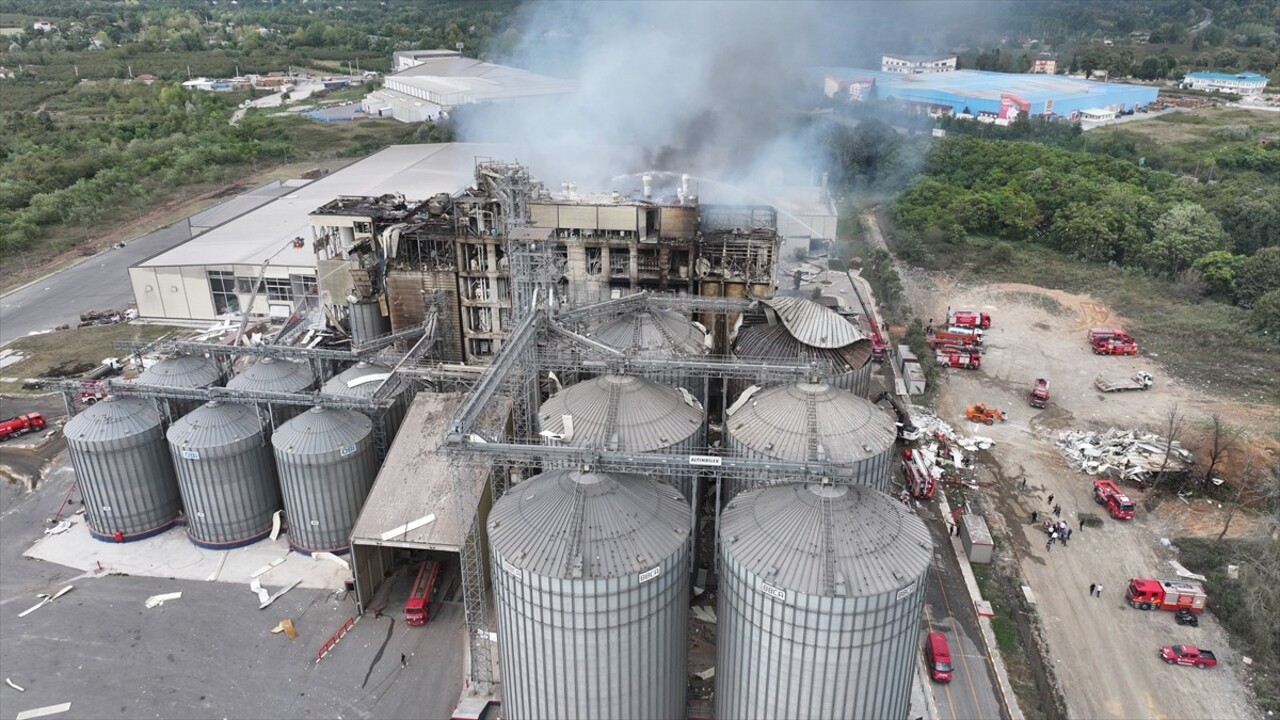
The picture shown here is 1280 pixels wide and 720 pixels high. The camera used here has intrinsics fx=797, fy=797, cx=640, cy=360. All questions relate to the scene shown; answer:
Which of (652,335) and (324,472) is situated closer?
(324,472)

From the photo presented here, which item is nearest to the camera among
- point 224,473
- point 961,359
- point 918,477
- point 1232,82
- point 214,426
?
point 214,426

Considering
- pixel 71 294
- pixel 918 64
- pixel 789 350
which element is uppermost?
pixel 918 64

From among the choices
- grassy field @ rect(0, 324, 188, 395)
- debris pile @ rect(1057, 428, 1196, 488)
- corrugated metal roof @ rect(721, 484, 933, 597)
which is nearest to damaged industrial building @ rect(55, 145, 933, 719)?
corrugated metal roof @ rect(721, 484, 933, 597)

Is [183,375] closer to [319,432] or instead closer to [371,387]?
[371,387]

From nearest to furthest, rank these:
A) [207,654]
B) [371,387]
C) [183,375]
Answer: [207,654] < [371,387] < [183,375]

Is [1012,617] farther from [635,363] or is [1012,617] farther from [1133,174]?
[1133,174]

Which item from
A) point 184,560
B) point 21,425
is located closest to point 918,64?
point 21,425

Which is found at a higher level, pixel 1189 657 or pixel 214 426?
pixel 214 426

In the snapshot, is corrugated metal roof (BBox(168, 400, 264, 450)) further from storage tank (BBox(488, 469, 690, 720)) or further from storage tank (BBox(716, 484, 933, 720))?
storage tank (BBox(716, 484, 933, 720))
